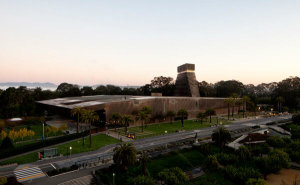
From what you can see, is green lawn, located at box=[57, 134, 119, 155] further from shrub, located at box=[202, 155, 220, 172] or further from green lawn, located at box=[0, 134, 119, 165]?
shrub, located at box=[202, 155, 220, 172]

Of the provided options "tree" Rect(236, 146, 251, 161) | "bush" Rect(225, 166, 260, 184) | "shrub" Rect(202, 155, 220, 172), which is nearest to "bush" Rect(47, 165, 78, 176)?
"shrub" Rect(202, 155, 220, 172)

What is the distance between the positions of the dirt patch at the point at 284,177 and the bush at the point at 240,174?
3.87m

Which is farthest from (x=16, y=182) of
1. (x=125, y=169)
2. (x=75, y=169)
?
(x=125, y=169)

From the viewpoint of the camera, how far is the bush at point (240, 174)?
102ft

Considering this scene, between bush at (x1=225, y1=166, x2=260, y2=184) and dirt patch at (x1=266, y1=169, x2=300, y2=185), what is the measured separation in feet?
12.7

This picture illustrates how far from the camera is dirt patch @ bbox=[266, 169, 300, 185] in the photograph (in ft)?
107

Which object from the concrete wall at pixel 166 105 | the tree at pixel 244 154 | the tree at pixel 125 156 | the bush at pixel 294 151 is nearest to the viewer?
the tree at pixel 125 156

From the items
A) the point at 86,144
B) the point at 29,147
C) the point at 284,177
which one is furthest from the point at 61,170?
the point at 284,177

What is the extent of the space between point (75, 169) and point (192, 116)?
74163mm

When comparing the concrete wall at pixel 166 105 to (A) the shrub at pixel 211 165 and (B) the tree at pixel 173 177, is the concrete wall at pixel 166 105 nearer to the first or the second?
(A) the shrub at pixel 211 165

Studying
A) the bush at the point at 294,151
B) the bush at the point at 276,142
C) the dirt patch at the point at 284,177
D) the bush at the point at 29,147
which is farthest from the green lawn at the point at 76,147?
the bush at the point at 294,151

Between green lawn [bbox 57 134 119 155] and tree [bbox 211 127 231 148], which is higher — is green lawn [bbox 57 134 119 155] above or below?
below

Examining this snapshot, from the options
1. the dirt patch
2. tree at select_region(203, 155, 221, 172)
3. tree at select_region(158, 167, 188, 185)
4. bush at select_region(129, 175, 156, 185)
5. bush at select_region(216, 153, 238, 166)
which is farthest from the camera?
bush at select_region(216, 153, 238, 166)

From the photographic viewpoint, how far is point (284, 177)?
3462 centimetres
